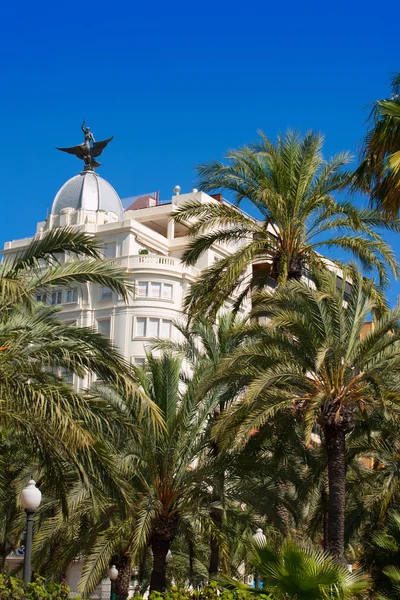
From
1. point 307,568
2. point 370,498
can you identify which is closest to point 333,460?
point 370,498

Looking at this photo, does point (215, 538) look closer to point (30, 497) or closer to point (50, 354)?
point (50, 354)

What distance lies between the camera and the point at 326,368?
69.5 ft

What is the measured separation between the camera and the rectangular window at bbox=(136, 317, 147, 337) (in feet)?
195

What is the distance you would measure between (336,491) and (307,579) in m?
6.41

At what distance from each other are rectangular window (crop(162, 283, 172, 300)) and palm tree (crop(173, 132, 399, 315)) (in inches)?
1347

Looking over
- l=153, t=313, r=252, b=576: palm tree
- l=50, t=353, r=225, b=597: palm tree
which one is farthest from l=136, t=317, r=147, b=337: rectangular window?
l=50, t=353, r=225, b=597: palm tree

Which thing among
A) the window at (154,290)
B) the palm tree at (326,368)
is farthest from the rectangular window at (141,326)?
the palm tree at (326,368)

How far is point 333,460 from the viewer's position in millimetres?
21406

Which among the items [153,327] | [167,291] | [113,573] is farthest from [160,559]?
[167,291]

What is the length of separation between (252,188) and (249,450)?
6723mm

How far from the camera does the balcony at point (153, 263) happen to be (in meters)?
60.5

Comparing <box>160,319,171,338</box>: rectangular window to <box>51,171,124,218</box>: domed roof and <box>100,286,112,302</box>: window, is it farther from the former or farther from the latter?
<box>51,171,124,218</box>: domed roof

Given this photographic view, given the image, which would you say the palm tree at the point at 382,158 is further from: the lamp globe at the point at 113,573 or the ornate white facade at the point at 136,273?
the ornate white facade at the point at 136,273

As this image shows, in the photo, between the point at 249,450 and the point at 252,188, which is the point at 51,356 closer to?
the point at 249,450
